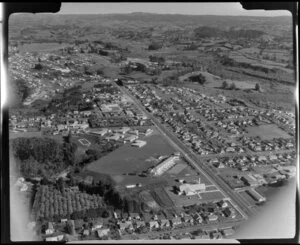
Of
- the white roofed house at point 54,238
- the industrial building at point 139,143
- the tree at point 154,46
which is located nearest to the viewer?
the white roofed house at point 54,238

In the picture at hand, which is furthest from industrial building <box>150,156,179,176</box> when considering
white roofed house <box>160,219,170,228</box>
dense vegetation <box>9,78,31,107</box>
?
dense vegetation <box>9,78,31,107</box>

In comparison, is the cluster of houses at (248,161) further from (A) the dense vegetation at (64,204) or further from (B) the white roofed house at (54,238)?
(B) the white roofed house at (54,238)

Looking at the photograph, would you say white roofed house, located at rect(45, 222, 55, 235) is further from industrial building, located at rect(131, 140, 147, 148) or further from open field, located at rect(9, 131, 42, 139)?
industrial building, located at rect(131, 140, 147, 148)

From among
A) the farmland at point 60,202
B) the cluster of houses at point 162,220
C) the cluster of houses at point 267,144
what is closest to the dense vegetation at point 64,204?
the farmland at point 60,202

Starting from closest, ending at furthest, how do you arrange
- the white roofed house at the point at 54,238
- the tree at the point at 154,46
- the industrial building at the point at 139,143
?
the white roofed house at the point at 54,238, the industrial building at the point at 139,143, the tree at the point at 154,46

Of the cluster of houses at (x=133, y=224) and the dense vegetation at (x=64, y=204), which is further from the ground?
the dense vegetation at (x=64, y=204)

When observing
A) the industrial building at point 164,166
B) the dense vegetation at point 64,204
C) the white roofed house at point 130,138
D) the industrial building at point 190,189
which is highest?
the white roofed house at point 130,138

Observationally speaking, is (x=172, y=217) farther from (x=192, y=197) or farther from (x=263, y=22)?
(x=263, y=22)
